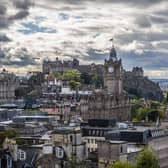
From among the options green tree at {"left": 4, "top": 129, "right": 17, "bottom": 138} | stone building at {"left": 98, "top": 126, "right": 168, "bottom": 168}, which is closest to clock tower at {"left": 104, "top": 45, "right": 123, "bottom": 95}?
stone building at {"left": 98, "top": 126, "right": 168, "bottom": 168}

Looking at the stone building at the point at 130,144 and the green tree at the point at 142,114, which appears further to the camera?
the green tree at the point at 142,114

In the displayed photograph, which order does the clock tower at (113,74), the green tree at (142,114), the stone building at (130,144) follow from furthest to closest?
1. the clock tower at (113,74)
2. the green tree at (142,114)
3. the stone building at (130,144)

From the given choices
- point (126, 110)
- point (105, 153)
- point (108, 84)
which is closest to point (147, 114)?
point (126, 110)

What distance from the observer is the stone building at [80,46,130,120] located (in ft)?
434

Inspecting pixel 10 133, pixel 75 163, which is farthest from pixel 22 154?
pixel 10 133

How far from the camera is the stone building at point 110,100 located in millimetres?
132250

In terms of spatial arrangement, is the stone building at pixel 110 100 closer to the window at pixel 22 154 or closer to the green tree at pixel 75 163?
the green tree at pixel 75 163

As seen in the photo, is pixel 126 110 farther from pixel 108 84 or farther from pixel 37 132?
pixel 37 132

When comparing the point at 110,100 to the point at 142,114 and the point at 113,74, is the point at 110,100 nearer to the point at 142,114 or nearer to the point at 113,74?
the point at 142,114

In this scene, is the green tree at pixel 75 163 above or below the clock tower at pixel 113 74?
below

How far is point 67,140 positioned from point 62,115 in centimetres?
6014

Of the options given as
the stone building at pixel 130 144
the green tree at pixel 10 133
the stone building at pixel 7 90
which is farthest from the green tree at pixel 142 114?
the green tree at pixel 10 133

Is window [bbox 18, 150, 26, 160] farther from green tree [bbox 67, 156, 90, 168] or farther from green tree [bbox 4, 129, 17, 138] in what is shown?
green tree [bbox 4, 129, 17, 138]

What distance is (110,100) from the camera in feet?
466
